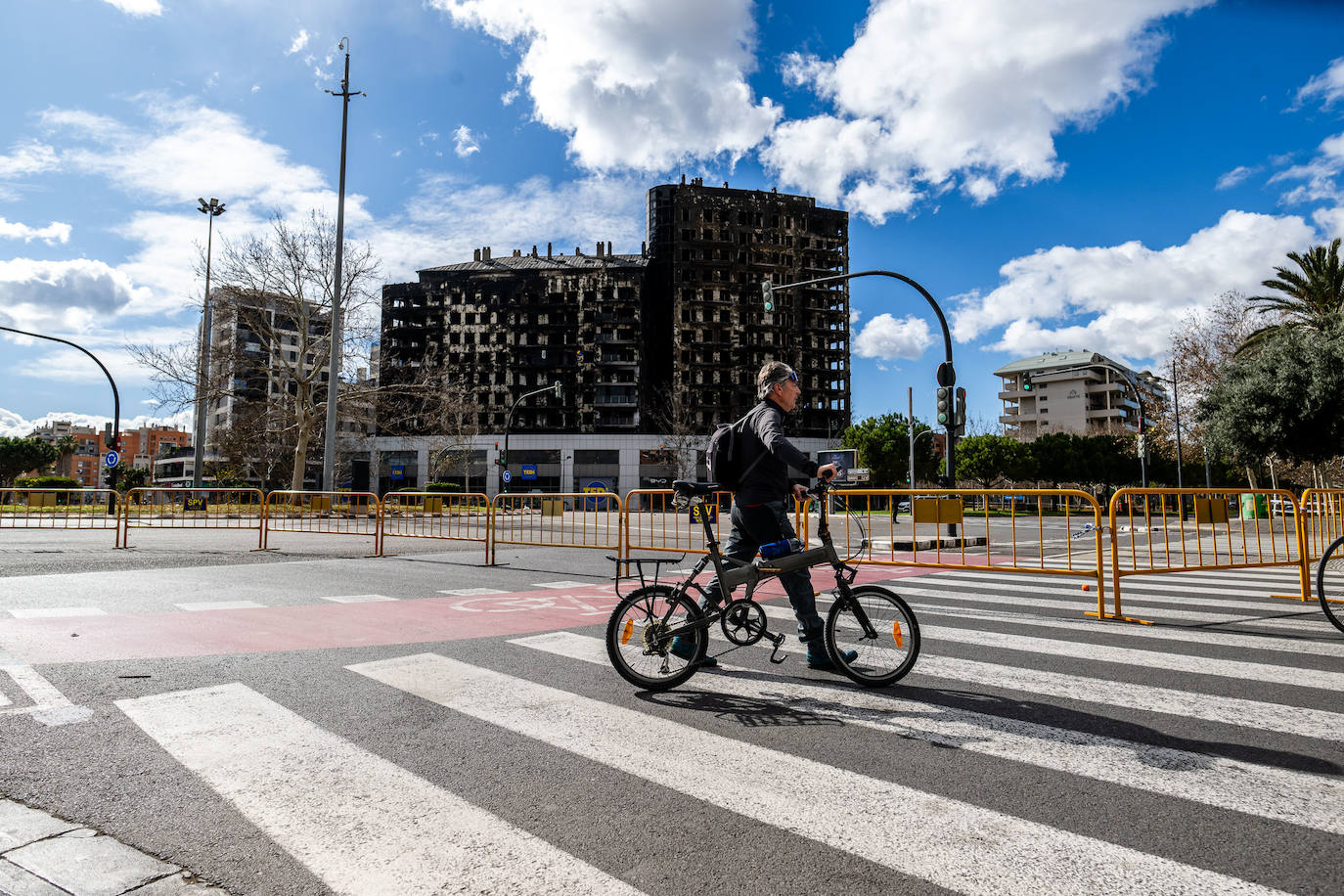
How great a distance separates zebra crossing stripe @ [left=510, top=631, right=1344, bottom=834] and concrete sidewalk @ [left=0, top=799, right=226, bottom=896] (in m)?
2.93

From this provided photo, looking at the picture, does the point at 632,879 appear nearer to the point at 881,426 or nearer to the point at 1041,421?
the point at 881,426

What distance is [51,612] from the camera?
7.10 metres

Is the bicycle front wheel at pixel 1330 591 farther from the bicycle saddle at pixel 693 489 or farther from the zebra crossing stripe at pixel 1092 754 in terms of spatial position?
the bicycle saddle at pixel 693 489

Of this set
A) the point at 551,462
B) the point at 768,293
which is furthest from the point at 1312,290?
the point at 551,462

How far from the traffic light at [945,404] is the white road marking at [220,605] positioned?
1233cm

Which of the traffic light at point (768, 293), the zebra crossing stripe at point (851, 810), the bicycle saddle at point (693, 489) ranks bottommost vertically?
the zebra crossing stripe at point (851, 810)

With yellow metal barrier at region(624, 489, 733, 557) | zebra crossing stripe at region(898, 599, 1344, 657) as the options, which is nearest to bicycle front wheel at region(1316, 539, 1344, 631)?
zebra crossing stripe at region(898, 599, 1344, 657)

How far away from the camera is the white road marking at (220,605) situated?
7.58 meters

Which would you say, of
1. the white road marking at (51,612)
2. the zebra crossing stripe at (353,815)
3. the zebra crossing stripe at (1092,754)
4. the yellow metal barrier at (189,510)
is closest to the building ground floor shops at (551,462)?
the yellow metal barrier at (189,510)

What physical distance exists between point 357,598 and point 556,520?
584cm

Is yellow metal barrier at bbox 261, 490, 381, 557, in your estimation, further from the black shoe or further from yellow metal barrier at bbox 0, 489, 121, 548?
the black shoe

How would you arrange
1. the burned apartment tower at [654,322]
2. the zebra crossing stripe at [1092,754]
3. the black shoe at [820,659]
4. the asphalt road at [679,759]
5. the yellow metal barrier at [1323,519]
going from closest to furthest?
the asphalt road at [679,759] < the zebra crossing stripe at [1092,754] < the black shoe at [820,659] < the yellow metal barrier at [1323,519] < the burned apartment tower at [654,322]

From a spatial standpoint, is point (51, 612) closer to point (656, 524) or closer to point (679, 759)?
point (679, 759)

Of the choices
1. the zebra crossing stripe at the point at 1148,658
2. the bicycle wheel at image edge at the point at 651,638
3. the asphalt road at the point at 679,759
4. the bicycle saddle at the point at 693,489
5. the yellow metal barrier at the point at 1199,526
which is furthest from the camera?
the yellow metal barrier at the point at 1199,526
